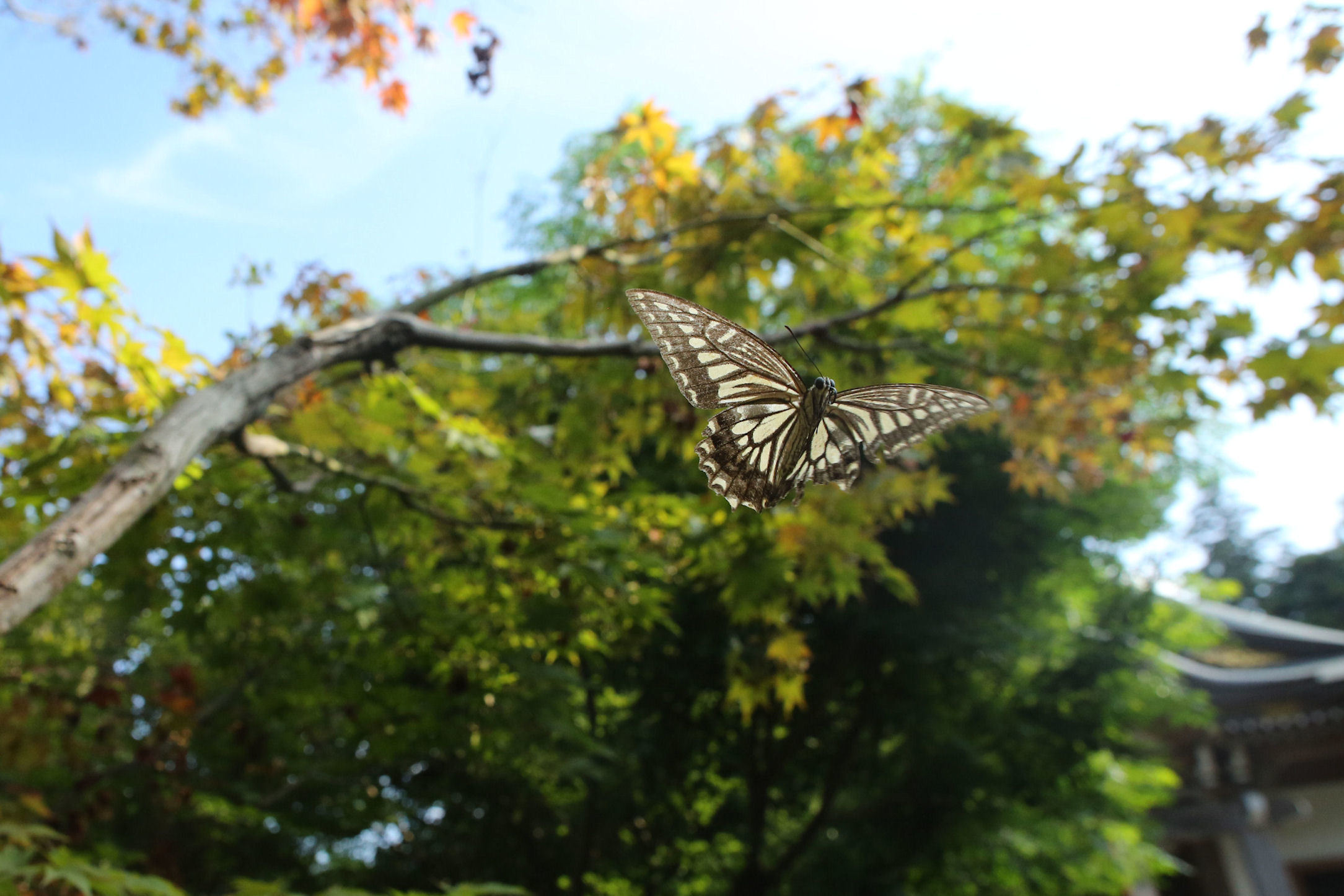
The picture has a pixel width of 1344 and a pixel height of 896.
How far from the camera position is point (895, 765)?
6.73 meters

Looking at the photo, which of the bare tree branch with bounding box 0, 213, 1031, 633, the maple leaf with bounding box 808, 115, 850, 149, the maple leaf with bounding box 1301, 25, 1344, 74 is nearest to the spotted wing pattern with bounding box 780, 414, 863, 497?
the bare tree branch with bounding box 0, 213, 1031, 633

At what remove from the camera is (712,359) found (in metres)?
1.10

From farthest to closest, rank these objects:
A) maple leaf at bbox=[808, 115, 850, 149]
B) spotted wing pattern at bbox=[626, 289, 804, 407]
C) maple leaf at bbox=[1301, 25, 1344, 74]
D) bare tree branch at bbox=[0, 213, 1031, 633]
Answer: maple leaf at bbox=[808, 115, 850, 149] → maple leaf at bbox=[1301, 25, 1344, 74] → bare tree branch at bbox=[0, 213, 1031, 633] → spotted wing pattern at bbox=[626, 289, 804, 407]

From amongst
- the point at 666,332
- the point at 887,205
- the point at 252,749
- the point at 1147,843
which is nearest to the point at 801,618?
the point at 252,749

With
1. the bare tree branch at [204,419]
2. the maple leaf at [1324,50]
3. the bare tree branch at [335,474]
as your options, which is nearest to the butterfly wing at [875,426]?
the bare tree branch at [204,419]

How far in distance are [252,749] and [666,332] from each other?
4559 mm

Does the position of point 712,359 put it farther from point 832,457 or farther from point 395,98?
point 395,98

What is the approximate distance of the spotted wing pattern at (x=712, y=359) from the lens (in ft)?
3.42

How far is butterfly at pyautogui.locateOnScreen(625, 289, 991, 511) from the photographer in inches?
41.6

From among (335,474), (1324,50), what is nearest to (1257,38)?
(1324,50)

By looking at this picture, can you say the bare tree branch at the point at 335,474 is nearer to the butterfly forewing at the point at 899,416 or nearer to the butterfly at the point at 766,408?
the butterfly at the point at 766,408

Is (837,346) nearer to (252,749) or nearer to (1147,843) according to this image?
(252,749)

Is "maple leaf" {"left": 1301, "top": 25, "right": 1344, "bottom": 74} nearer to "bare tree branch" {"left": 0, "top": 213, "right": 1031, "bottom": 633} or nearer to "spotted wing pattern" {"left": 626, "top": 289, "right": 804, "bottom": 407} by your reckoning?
"bare tree branch" {"left": 0, "top": 213, "right": 1031, "bottom": 633}

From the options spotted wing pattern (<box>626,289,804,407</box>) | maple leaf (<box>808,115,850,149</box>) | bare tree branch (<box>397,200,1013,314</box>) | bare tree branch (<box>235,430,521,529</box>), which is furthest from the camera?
maple leaf (<box>808,115,850,149</box>)
